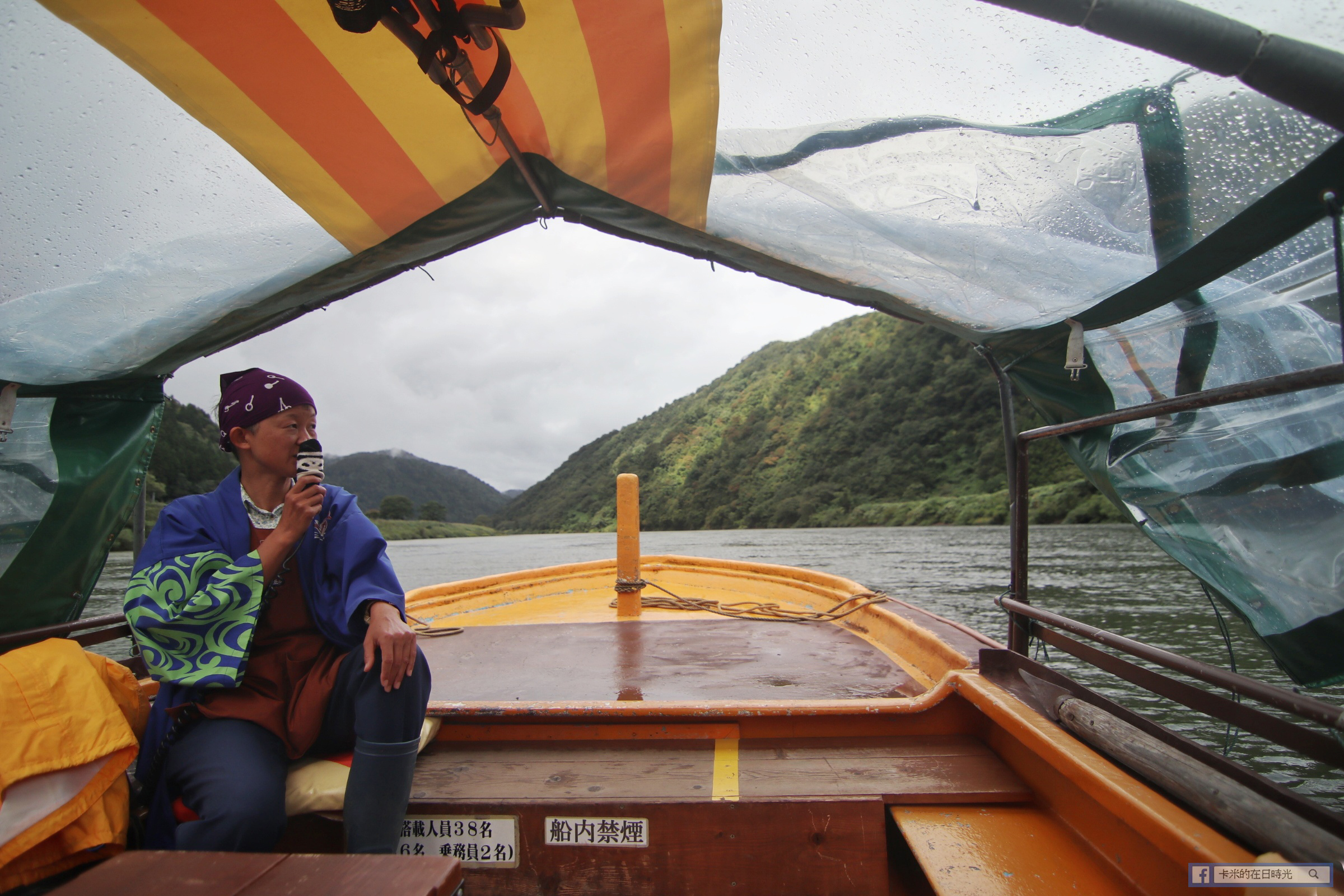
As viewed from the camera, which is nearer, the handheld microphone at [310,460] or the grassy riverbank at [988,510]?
Result: the handheld microphone at [310,460]

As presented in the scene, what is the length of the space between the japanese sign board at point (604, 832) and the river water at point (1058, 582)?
4.19 ft

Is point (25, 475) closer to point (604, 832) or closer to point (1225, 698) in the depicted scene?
point (604, 832)

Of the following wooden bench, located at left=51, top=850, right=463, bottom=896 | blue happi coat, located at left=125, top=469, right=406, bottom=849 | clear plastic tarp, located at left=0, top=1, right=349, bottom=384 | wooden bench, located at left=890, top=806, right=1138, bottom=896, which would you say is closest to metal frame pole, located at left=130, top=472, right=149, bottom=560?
clear plastic tarp, located at left=0, top=1, right=349, bottom=384

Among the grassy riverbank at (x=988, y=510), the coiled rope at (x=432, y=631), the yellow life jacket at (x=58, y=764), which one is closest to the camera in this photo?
the yellow life jacket at (x=58, y=764)

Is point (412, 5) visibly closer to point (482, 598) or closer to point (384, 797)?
point (384, 797)

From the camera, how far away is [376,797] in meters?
1.31

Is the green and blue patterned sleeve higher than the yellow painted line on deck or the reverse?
higher

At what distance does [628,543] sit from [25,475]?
2.57 meters

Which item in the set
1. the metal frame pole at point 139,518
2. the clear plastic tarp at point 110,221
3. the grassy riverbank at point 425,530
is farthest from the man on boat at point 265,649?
the grassy riverbank at point 425,530

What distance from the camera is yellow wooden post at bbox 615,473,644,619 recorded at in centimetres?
363

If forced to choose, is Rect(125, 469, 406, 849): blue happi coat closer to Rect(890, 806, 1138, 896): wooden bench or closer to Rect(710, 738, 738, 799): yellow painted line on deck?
Rect(710, 738, 738, 799): yellow painted line on deck

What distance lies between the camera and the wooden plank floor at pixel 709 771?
155cm

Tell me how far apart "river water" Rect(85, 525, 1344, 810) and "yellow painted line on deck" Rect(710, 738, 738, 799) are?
3.49ft

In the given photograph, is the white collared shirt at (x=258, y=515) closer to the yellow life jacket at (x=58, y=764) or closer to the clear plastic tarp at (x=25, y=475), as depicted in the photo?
the yellow life jacket at (x=58, y=764)
